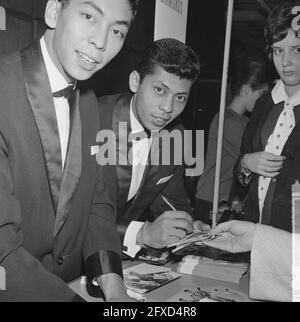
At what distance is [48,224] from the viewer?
1.32 m

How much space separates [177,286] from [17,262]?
0.58m

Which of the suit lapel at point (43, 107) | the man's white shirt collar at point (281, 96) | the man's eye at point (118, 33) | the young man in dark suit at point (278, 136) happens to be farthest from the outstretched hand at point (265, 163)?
the suit lapel at point (43, 107)

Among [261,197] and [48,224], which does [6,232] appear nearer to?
[48,224]

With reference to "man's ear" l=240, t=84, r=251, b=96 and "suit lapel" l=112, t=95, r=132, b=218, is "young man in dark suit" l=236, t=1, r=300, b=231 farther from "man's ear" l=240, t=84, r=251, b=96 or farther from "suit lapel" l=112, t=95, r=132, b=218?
"suit lapel" l=112, t=95, r=132, b=218

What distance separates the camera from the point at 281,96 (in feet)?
6.14

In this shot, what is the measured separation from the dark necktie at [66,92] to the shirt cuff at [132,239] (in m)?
0.68

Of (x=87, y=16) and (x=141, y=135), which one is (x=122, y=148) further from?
(x=87, y=16)

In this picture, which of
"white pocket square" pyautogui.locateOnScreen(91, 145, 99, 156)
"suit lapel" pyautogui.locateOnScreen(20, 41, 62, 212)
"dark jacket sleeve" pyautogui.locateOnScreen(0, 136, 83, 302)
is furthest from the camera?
"white pocket square" pyautogui.locateOnScreen(91, 145, 99, 156)

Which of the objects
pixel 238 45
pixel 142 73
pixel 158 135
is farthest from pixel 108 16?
pixel 238 45

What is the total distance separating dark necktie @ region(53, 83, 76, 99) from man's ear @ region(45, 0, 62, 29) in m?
0.20

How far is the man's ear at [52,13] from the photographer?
1.35 m

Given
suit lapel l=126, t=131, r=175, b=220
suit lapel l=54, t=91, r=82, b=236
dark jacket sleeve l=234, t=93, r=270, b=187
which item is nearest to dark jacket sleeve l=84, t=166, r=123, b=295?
suit lapel l=54, t=91, r=82, b=236

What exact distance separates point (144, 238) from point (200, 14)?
111 cm

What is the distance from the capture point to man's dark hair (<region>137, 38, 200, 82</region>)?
1767mm
